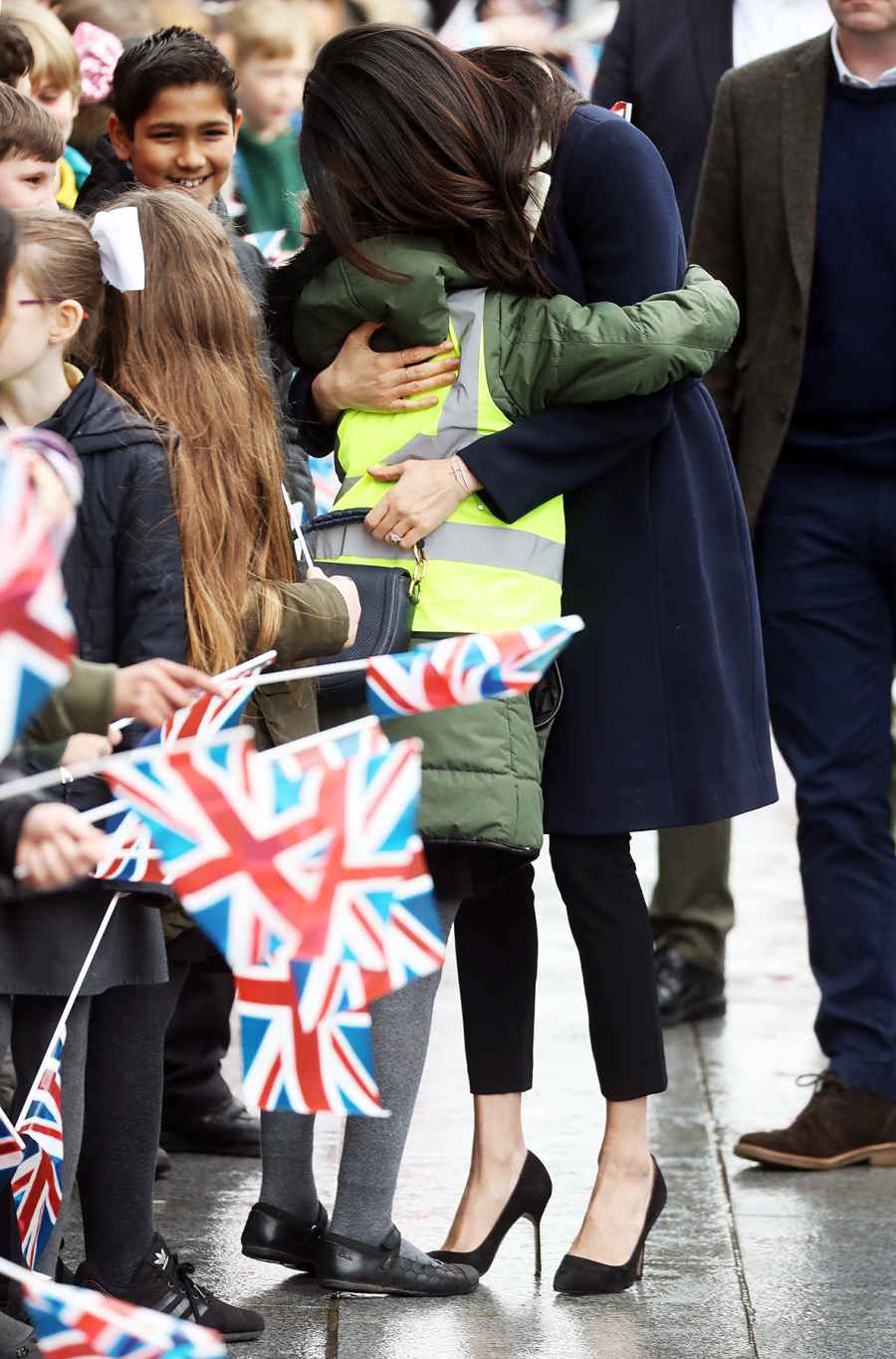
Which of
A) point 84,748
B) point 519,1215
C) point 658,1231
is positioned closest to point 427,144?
point 84,748

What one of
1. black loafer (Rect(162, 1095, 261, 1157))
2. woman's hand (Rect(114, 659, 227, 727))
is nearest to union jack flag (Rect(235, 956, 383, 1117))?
woman's hand (Rect(114, 659, 227, 727))

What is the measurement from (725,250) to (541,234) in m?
1.30

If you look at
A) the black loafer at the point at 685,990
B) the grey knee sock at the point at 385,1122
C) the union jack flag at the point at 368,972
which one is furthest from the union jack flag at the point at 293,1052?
the black loafer at the point at 685,990

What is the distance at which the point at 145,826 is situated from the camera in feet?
9.31

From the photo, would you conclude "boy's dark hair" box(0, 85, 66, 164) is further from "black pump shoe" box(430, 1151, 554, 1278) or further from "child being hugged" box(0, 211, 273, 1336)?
"black pump shoe" box(430, 1151, 554, 1278)

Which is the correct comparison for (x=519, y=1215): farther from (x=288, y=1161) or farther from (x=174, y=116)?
(x=174, y=116)

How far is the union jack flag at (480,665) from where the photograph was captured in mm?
2656

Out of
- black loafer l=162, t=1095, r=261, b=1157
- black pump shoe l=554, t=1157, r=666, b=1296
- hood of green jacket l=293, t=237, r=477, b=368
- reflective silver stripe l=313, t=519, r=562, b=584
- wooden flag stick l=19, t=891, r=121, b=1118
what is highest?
hood of green jacket l=293, t=237, r=477, b=368

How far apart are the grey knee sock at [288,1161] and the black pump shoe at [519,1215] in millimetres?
240

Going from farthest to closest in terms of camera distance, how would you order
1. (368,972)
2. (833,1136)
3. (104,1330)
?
1. (833,1136)
2. (368,972)
3. (104,1330)

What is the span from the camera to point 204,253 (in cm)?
359

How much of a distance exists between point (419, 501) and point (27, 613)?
1.51 metres

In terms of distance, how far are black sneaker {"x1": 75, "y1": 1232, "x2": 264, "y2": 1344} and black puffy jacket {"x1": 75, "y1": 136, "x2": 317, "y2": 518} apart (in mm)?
1261

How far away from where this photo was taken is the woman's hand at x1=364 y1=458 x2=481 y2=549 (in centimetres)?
364
